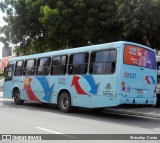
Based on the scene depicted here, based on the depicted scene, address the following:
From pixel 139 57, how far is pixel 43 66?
5.44m

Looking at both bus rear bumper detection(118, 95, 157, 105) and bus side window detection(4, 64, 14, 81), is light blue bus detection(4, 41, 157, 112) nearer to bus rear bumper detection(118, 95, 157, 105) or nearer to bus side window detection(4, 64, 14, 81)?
bus rear bumper detection(118, 95, 157, 105)

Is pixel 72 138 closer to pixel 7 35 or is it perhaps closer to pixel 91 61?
pixel 91 61

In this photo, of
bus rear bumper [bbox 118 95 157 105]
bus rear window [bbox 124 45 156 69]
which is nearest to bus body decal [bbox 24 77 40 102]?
bus rear bumper [bbox 118 95 157 105]

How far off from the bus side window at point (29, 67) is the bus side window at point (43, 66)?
0.45 meters

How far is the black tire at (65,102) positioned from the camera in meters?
14.3

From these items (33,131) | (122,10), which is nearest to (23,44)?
(122,10)

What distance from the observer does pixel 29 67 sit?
57.3ft

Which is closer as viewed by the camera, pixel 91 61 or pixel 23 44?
pixel 91 61

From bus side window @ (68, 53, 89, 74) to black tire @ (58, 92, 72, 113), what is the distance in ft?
3.60

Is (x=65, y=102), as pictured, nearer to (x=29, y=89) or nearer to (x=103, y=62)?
(x=103, y=62)

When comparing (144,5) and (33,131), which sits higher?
(144,5)

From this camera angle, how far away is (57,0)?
69.7 ft

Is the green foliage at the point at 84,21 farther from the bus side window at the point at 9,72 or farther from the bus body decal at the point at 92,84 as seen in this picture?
the bus body decal at the point at 92,84

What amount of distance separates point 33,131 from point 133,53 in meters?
5.31
